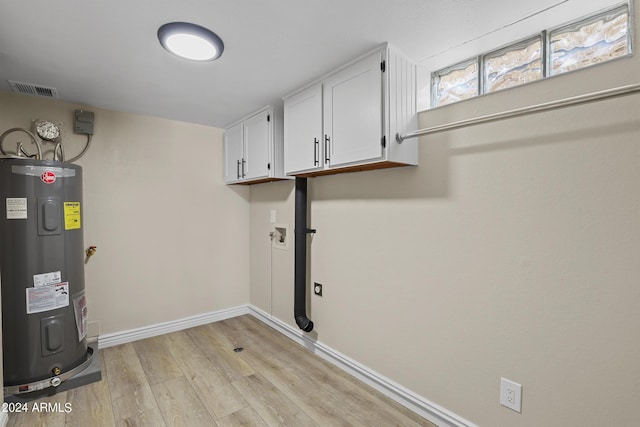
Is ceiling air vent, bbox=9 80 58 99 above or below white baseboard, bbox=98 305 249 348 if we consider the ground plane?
above

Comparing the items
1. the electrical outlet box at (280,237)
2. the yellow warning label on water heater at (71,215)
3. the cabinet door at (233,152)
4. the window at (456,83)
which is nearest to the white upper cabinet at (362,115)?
the window at (456,83)

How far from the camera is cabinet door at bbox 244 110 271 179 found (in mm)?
2791

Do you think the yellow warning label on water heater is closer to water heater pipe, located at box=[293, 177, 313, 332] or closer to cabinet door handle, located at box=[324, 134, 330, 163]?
water heater pipe, located at box=[293, 177, 313, 332]

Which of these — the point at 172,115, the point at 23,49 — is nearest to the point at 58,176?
the point at 23,49

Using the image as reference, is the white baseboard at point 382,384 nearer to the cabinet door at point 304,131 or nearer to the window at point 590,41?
the cabinet door at point 304,131

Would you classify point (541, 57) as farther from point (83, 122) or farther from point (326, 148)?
point (83, 122)

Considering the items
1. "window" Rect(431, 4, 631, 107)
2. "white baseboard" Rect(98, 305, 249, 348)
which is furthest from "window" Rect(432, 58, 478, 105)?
"white baseboard" Rect(98, 305, 249, 348)

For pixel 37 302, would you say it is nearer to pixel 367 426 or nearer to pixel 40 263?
pixel 40 263

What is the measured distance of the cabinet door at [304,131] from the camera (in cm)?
221

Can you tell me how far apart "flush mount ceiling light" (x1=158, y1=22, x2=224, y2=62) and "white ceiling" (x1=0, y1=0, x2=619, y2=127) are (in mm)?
48

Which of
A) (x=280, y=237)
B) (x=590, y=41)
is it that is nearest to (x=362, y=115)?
(x=590, y=41)

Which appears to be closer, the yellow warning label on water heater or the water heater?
the water heater

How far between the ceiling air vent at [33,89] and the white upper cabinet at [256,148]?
1.49 metres

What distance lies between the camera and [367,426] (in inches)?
69.4
